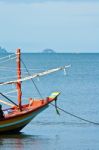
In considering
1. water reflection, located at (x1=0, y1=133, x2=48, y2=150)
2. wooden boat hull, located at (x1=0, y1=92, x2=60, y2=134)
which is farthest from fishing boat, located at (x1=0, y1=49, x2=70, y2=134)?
water reflection, located at (x1=0, y1=133, x2=48, y2=150)

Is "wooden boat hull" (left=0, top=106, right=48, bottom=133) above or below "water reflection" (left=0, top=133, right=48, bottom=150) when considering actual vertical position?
above

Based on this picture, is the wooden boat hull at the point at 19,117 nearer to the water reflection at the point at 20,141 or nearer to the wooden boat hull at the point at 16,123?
the wooden boat hull at the point at 16,123

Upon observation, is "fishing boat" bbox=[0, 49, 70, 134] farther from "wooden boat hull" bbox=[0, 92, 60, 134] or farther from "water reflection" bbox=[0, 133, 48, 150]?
"water reflection" bbox=[0, 133, 48, 150]

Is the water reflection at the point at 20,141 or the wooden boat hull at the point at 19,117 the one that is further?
the wooden boat hull at the point at 19,117

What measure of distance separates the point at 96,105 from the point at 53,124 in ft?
43.9

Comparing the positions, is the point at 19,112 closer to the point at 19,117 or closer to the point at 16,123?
the point at 19,117

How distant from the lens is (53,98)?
48.2 meters

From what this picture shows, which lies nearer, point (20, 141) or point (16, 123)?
point (20, 141)

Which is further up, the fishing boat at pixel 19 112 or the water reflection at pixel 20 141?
the fishing boat at pixel 19 112

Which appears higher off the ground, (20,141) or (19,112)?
(19,112)

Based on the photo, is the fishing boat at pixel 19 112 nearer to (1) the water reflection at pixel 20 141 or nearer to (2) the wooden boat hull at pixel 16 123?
(2) the wooden boat hull at pixel 16 123

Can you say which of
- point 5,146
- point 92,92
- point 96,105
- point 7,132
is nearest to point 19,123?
point 7,132

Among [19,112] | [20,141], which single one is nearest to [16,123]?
[19,112]

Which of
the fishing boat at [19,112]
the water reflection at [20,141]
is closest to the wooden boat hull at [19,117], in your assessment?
the fishing boat at [19,112]
